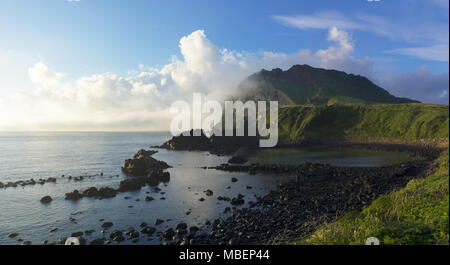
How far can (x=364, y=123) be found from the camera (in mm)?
134500

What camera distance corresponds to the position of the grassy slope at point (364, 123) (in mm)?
108663

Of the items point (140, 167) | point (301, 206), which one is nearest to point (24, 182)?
point (140, 167)

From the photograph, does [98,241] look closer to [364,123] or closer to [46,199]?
[46,199]

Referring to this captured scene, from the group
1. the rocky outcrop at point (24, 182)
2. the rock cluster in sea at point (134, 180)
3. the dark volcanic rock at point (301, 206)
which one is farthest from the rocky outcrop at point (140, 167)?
the dark volcanic rock at point (301, 206)

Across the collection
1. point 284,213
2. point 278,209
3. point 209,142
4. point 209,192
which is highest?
point 209,142

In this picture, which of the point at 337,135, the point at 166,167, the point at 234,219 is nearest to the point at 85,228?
the point at 234,219

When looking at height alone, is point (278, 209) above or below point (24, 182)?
below

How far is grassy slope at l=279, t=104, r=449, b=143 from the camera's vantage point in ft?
357

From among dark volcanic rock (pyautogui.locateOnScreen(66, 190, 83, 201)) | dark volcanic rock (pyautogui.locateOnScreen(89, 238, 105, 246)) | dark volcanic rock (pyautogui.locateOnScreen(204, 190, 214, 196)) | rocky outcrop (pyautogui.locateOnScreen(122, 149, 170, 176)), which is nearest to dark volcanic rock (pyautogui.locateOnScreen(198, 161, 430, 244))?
dark volcanic rock (pyautogui.locateOnScreen(204, 190, 214, 196))

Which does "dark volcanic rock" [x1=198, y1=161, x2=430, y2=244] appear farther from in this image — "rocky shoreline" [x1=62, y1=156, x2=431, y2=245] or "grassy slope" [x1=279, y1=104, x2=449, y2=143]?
"grassy slope" [x1=279, y1=104, x2=449, y2=143]

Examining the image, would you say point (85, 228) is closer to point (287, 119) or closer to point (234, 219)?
point (234, 219)

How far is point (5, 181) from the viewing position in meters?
39.9

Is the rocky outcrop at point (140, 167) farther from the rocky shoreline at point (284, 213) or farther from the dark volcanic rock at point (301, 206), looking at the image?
A: the dark volcanic rock at point (301, 206)
